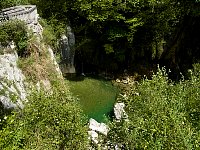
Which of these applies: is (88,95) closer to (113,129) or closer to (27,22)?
(27,22)

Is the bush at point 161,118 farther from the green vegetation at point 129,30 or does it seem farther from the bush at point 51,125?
the green vegetation at point 129,30

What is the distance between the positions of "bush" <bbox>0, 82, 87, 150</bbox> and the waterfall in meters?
17.0

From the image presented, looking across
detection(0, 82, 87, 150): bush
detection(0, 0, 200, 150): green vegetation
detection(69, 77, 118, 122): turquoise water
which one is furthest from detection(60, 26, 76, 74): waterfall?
detection(0, 82, 87, 150): bush

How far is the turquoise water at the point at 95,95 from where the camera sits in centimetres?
2898

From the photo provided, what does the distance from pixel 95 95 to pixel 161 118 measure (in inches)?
648

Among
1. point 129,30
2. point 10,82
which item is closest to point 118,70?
point 129,30

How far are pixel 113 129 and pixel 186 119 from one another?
Answer: 2728 mm

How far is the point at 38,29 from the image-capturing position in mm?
28891

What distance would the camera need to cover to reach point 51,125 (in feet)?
53.6

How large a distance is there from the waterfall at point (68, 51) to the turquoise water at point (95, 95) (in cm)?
168

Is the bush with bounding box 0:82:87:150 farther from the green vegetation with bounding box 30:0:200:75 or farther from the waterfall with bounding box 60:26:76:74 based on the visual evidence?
the green vegetation with bounding box 30:0:200:75

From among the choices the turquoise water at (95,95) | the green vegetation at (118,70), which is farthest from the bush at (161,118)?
the turquoise water at (95,95)

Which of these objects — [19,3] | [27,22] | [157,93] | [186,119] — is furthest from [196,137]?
[19,3]

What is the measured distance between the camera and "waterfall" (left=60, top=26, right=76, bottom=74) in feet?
113
